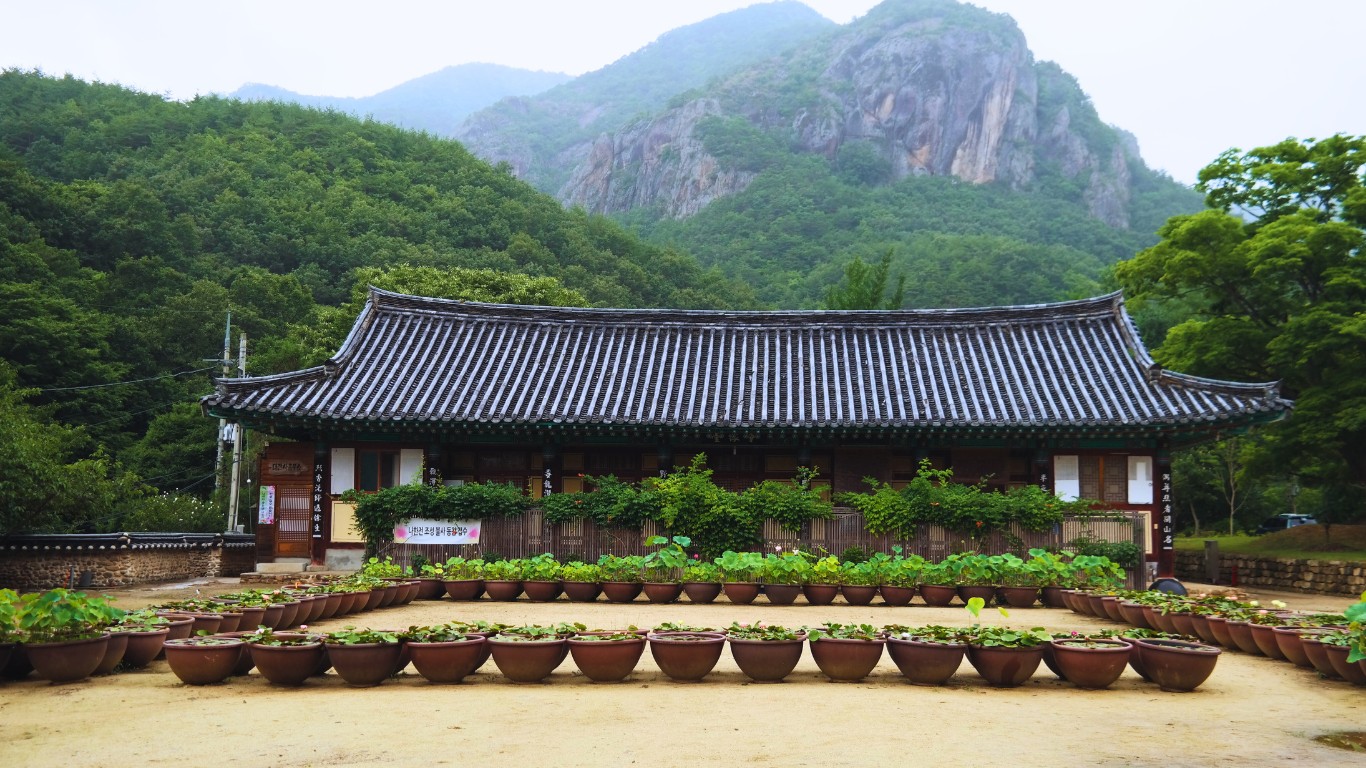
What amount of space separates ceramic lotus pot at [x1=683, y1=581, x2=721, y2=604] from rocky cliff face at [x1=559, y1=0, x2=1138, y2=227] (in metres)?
79.9

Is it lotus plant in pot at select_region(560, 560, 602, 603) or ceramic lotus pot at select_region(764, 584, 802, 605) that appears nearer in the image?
ceramic lotus pot at select_region(764, 584, 802, 605)

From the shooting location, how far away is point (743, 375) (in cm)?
2317

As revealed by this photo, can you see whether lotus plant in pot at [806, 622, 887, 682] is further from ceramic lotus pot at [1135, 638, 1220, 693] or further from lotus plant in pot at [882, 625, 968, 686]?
ceramic lotus pot at [1135, 638, 1220, 693]

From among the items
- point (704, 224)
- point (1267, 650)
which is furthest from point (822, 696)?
point (704, 224)

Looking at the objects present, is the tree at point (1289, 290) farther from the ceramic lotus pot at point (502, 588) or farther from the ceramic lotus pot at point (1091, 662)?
the ceramic lotus pot at point (502, 588)

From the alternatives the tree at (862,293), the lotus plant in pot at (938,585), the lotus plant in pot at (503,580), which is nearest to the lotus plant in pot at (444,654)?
the lotus plant in pot at (503,580)

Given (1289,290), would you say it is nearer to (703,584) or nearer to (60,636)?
(703,584)

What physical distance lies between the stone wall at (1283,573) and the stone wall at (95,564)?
1015 inches

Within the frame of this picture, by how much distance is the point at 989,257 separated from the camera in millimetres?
63156

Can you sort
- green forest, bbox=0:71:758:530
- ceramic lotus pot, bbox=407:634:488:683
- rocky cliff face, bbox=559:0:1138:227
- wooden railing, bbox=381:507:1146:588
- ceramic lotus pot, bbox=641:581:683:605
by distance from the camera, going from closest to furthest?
ceramic lotus pot, bbox=407:634:488:683, ceramic lotus pot, bbox=641:581:683:605, wooden railing, bbox=381:507:1146:588, green forest, bbox=0:71:758:530, rocky cliff face, bbox=559:0:1138:227

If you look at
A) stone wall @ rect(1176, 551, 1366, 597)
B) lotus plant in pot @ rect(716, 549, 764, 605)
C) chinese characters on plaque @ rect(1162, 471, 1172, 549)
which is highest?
chinese characters on plaque @ rect(1162, 471, 1172, 549)

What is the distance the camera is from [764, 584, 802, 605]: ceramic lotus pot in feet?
52.0

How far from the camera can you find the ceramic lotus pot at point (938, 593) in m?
15.9

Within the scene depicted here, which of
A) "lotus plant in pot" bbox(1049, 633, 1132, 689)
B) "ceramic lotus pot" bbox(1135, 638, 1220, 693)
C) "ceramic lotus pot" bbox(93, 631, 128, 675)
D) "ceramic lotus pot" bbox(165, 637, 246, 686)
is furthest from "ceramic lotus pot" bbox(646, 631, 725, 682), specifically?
"ceramic lotus pot" bbox(93, 631, 128, 675)
